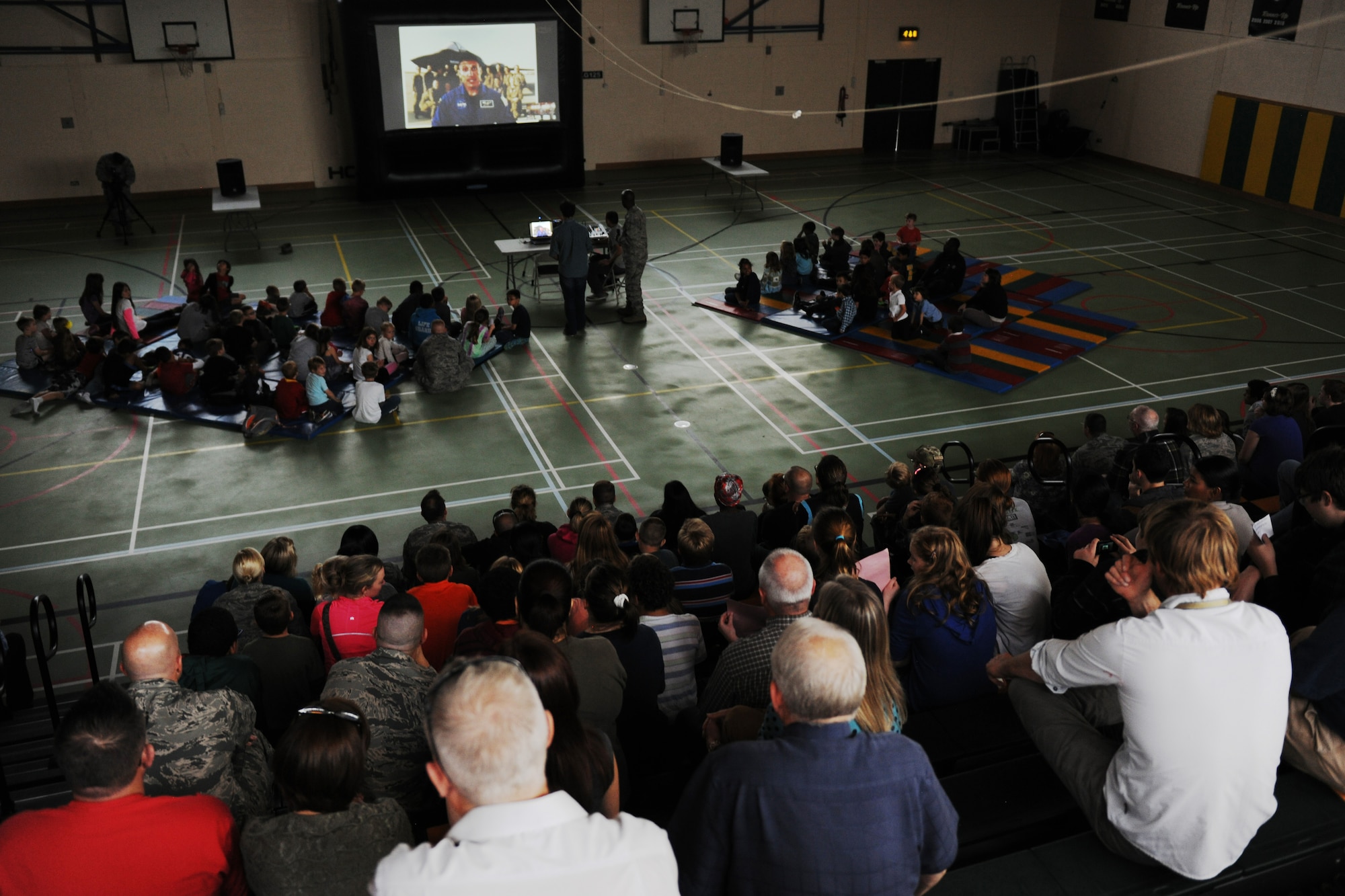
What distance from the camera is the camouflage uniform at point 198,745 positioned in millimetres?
3959

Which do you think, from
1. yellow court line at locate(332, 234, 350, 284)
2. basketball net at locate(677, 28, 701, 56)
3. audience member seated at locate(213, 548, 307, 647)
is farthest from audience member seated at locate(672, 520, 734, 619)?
basketball net at locate(677, 28, 701, 56)

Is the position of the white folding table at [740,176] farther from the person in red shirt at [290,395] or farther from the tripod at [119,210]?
the person in red shirt at [290,395]

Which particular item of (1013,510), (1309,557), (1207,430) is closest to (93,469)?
(1013,510)

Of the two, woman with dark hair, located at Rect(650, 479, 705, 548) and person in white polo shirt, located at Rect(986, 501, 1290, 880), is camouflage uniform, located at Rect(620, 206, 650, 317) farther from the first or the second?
person in white polo shirt, located at Rect(986, 501, 1290, 880)

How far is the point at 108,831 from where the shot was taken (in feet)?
10.0

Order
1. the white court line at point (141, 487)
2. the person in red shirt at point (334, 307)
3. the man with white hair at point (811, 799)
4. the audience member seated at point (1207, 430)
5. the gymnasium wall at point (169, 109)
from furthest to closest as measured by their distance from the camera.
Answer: the gymnasium wall at point (169, 109)
the person in red shirt at point (334, 307)
the white court line at point (141, 487)
the audience member seated at point (1207, 430)
the man with white hair at point (811, 799)

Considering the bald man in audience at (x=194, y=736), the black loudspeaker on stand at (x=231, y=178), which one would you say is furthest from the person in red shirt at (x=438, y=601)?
the black loudspeaker on stand at (x=231, y=178)

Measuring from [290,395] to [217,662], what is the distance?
7.70m

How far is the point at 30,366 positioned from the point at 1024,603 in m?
13.3

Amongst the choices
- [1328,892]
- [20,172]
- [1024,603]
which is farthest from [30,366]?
[1328,892]

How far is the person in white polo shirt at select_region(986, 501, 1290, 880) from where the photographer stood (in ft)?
10.8

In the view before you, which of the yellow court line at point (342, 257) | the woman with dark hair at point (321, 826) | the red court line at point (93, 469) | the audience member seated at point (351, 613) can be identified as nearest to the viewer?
the woman with dark hair at point (321, 826)

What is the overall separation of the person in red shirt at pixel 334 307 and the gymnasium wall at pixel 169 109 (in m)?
10.4

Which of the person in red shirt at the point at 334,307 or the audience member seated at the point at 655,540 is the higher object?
the audience member seated at the point at 655,540
